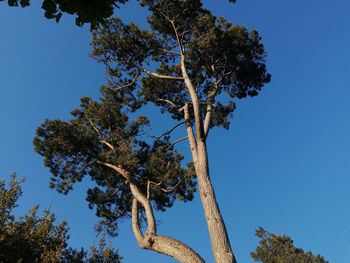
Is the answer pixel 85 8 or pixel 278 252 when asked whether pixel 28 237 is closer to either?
pixel 85 8

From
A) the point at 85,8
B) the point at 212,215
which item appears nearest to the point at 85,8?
the point at 85,8

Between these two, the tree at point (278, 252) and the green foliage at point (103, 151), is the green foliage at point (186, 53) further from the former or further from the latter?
the tree at point (278, 252)

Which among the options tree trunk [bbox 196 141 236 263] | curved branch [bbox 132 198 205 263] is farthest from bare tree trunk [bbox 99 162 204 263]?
tree trunk [bbox 196 141 236 263]

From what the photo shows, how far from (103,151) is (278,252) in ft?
97.1

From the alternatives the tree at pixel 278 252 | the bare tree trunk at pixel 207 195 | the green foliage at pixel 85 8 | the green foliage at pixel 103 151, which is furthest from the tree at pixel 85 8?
the tree at pixel 278 252

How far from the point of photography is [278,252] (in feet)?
124

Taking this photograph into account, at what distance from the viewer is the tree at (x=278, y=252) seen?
35616mm

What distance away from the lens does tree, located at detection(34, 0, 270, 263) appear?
495 inches

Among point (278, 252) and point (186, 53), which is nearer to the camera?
point (186, 53)

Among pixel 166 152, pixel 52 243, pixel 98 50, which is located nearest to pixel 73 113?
pixel 98 50

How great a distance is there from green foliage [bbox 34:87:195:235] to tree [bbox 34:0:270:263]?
0.12 ft

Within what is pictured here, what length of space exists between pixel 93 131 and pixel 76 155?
107 cm

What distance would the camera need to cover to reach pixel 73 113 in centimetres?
1430

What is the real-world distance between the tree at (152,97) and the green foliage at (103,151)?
4 cm
